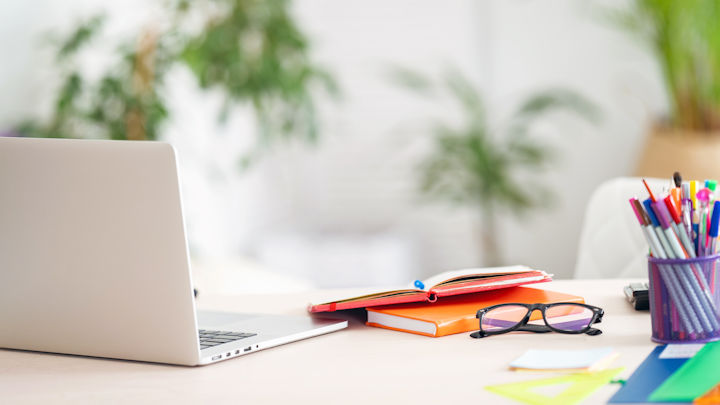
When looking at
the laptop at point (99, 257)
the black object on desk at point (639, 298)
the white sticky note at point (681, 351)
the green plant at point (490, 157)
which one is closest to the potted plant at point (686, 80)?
the green plant at point (490, 157)

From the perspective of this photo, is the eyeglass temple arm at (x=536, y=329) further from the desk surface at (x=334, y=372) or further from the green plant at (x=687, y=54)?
the green plant at (x=687, y=54)

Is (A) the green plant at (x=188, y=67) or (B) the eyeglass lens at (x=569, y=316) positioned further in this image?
(A) the green plant at (x=188, y=67)

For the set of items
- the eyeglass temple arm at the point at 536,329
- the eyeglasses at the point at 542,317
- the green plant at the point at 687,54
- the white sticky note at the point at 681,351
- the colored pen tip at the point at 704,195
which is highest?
the green plant at the point at 687,54

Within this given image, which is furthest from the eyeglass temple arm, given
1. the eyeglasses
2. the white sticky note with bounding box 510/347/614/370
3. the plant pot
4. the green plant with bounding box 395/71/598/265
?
the green plant with bounding box 395/71/598/265

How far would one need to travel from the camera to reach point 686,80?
10.6 feet

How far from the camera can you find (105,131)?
8.13 feet

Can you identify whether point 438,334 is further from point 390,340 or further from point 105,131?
point 105,131

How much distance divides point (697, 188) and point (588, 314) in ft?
0.64

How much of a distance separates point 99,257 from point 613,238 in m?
1.02

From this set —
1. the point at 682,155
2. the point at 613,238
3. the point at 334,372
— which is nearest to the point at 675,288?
the point at 334,372

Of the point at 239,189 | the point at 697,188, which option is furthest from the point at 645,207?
the point at 239,189

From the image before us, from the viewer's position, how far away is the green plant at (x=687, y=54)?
3082 millimetres

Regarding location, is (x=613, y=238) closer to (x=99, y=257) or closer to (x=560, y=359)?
(x=560, y=359)

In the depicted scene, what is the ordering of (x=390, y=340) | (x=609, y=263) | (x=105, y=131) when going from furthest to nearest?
(x=105, y=131)
(x=609, y=263)
(x=390, y=340)
